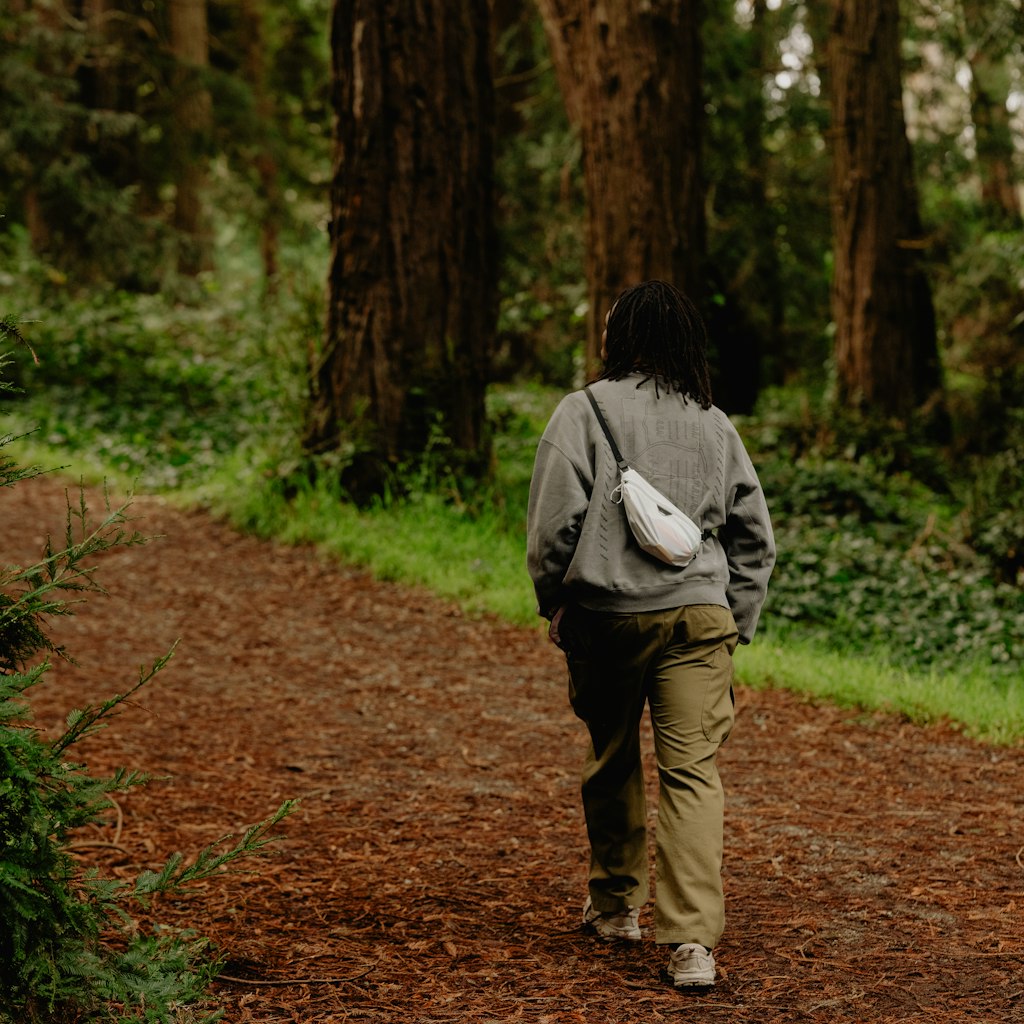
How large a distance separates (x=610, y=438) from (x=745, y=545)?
54cm

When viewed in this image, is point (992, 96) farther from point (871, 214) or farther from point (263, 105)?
point (263, 105)

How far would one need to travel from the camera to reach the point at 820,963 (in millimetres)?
3510

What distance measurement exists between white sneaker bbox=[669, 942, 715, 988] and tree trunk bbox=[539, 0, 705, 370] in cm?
684

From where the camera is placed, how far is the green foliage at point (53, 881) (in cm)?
242

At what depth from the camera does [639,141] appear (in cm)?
962

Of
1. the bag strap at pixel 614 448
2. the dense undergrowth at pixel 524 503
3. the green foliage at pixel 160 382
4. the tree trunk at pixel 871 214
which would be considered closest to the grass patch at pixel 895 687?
the dense undergrowth at pixel 524 503

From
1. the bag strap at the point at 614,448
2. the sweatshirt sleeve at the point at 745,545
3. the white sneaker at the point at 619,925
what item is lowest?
the white sneaker at the point at 619,925

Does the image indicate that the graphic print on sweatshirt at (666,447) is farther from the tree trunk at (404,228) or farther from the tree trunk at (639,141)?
the tree trunk at (639,141)

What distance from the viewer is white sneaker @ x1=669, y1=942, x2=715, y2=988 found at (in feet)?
10.6

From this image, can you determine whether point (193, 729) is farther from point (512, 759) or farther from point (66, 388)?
point (66, 388)

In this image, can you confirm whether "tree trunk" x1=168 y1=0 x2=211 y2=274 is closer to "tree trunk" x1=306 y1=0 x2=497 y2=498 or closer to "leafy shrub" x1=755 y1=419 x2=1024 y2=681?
"tree trunk" x1=306 y1=0 x2=497 y2=498

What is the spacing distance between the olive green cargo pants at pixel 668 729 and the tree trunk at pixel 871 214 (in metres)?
10.6

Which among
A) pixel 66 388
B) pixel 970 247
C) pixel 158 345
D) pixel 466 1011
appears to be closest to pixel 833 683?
pixel 466 1011

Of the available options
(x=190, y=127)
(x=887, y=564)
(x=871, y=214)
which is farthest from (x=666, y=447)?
(x=190, y=127)
